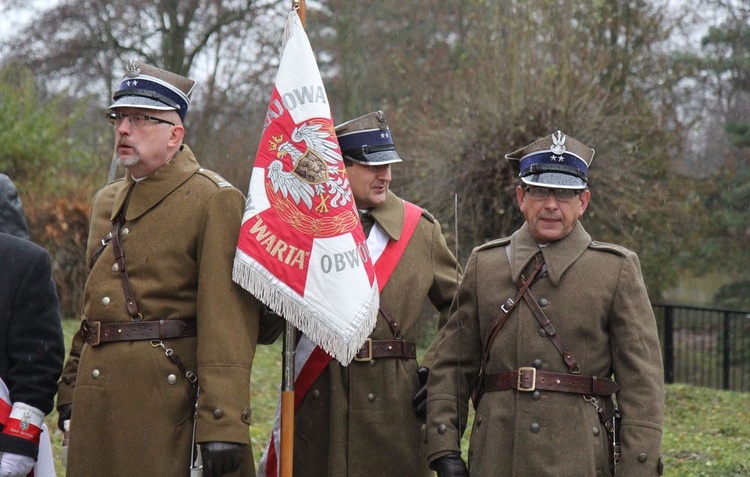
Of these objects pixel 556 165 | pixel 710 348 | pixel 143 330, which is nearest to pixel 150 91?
pixel 143 330

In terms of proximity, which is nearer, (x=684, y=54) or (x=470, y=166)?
(x=470, y=166)

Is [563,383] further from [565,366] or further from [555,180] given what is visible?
[555,180]

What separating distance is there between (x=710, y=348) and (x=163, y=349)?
11915 mm

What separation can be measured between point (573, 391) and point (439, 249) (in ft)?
3.88

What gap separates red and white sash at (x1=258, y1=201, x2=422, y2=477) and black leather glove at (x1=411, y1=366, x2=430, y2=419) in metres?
0.39

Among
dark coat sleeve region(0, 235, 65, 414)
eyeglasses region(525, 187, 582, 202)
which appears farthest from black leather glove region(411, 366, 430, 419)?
dark coat sleeve region(0, 235, 65, 414)

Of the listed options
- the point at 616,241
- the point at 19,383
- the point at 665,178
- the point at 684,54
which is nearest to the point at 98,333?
the point at 19,383

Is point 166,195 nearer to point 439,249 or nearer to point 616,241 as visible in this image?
point 439,249

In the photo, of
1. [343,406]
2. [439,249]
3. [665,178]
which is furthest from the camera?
[665,178]

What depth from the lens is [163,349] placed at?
395 cm

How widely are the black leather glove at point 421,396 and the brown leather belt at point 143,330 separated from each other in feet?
3.58

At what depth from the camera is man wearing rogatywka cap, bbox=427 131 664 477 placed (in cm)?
392

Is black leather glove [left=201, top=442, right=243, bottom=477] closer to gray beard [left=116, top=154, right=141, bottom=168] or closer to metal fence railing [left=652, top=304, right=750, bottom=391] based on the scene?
Answer: gray beard [left=116, top=154, right=141, bottom=168]

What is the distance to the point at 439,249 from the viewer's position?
493 centimetres
